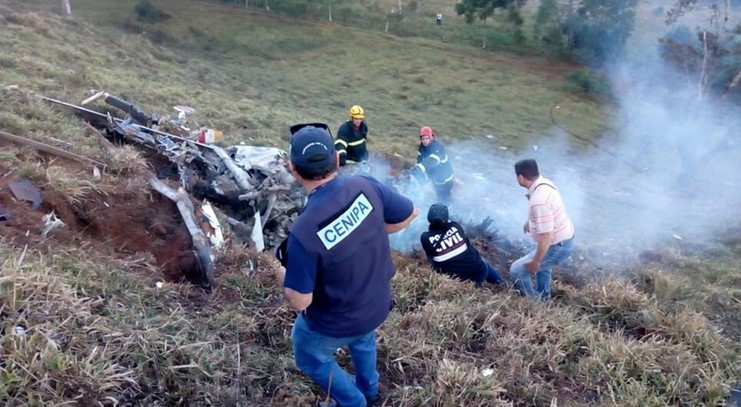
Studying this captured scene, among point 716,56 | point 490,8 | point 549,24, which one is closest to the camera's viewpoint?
point 716,56

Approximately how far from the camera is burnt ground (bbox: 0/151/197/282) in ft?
14.1

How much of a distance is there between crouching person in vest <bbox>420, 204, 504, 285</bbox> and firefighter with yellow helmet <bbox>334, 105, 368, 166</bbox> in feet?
10.4

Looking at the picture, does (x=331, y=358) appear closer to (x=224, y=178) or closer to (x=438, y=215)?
(x=438, y=215)

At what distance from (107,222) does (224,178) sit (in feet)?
6.24

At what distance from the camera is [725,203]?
542 inches

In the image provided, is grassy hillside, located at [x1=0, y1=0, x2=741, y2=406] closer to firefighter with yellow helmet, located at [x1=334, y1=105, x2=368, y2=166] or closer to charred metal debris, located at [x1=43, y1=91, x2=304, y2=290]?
charred metal debris, located at [x1=43, y1=91, x2=304, y2=290]

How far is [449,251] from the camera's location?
5.47m

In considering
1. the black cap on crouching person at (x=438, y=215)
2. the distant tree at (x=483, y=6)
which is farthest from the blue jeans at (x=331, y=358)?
the distant tree at (x=483, y=6)

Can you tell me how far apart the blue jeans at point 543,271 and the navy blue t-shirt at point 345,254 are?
2.87 metres

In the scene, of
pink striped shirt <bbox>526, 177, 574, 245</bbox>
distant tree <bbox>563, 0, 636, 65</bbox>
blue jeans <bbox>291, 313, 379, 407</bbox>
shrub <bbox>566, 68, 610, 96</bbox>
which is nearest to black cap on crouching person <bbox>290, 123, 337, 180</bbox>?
blue jeans <bbox>291, 313, 379, 407</bbox>

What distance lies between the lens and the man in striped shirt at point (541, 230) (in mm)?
5062

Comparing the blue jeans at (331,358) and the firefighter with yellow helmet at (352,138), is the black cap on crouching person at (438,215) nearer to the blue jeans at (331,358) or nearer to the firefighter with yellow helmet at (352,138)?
the blue jeans at (331,358)

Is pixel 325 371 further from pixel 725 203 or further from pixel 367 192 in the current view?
pixel 725 203

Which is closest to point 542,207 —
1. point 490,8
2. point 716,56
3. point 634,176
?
point 634,176
